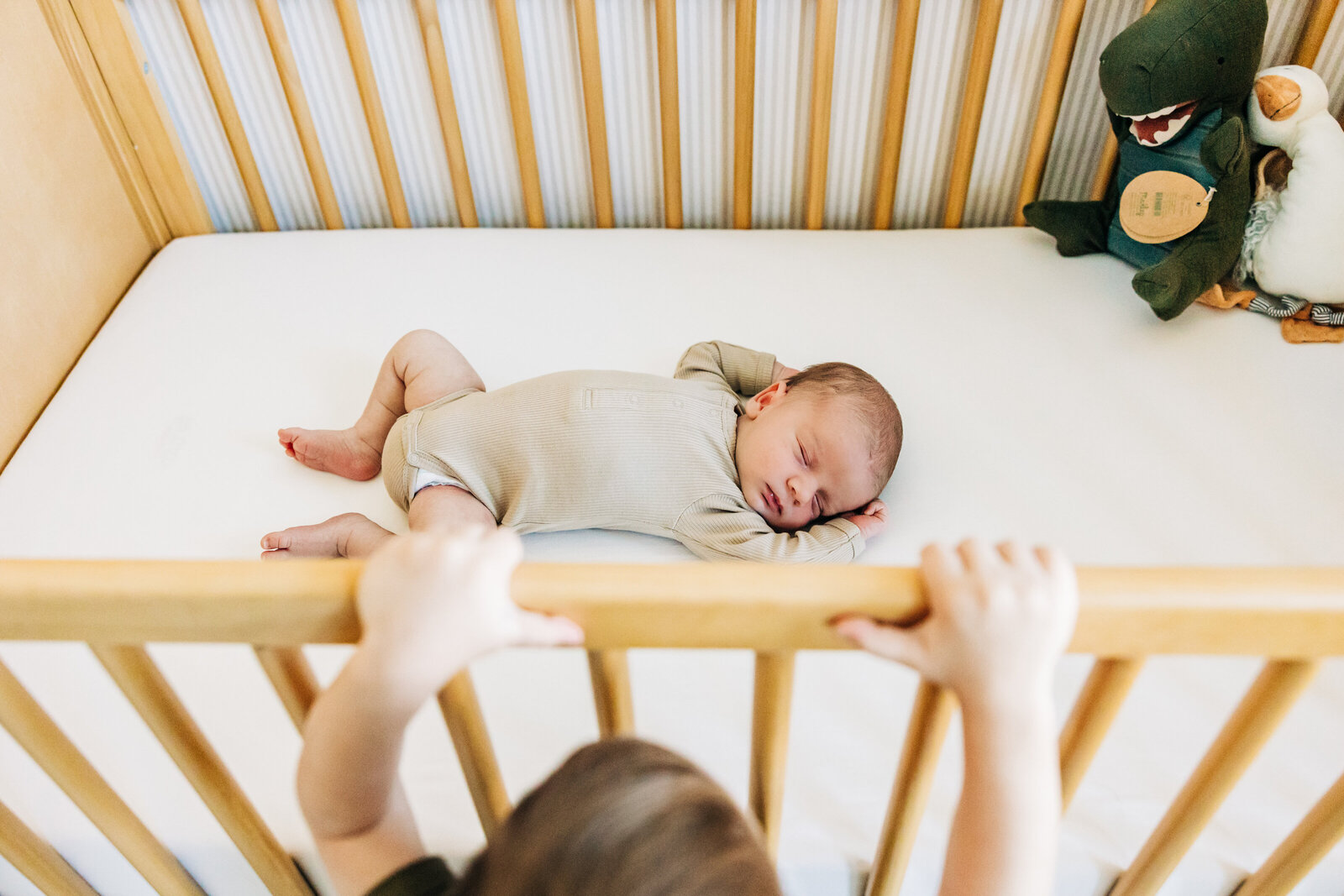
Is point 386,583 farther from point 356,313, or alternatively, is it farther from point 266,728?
point 356,313

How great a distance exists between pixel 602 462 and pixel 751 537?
6.6 inches

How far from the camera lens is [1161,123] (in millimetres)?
1037

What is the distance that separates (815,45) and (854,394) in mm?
549

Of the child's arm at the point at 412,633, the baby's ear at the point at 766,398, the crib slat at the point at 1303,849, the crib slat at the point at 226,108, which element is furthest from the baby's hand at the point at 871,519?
the crib slat at the point at 226,108

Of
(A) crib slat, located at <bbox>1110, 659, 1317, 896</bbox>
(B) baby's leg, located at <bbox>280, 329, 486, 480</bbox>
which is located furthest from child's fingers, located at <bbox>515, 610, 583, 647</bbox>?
(B) baby's leg, located at <bbox>280, 329, 486, 480</bbox>

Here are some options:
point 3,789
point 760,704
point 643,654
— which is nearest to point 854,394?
point 643,654

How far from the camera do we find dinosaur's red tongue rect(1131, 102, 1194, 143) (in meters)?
1.00

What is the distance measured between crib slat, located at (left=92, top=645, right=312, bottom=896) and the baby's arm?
1.42ft

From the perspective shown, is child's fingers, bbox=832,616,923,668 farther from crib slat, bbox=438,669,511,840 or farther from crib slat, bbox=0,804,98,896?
crib slat, bbox=0,804,98,896

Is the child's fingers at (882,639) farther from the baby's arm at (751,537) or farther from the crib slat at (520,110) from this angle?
the crib slat at (520,110)

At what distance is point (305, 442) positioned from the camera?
0.91 metres

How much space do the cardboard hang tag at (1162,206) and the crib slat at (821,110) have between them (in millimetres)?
404

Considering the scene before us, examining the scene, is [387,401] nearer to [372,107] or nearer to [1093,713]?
[372,107]

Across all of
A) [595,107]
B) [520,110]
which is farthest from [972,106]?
[520,110]
